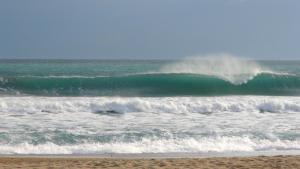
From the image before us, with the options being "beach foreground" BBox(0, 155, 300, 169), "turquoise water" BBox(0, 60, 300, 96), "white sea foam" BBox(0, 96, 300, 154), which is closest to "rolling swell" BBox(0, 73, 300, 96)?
"turquoise water" BBox(0, 60, 300, 96)

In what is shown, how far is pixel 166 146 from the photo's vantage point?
29.5 ft

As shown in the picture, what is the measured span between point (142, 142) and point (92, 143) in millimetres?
861

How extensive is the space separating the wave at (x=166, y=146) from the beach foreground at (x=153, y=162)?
626 millimetres

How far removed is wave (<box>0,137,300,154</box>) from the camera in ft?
28.2

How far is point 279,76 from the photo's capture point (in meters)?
25.6

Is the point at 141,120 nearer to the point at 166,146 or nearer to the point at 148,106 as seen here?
the point at 148,106

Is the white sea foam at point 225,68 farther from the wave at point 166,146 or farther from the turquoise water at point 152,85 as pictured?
the wave at point 166,146

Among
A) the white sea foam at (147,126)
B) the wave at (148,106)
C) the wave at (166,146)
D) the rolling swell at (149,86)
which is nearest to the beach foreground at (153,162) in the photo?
the wave at (166,146)

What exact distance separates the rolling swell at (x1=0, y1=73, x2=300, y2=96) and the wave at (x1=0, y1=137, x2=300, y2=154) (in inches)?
431

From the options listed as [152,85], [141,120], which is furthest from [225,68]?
[141,120]

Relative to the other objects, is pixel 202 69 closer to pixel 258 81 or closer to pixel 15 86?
pixel 258 81

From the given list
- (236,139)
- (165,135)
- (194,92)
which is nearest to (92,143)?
(165,135)

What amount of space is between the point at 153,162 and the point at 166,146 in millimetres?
1526

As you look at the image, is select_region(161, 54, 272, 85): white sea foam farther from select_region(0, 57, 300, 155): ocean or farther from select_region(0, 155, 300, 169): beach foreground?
select_region(0, 155, 300, 169): beach foreground
